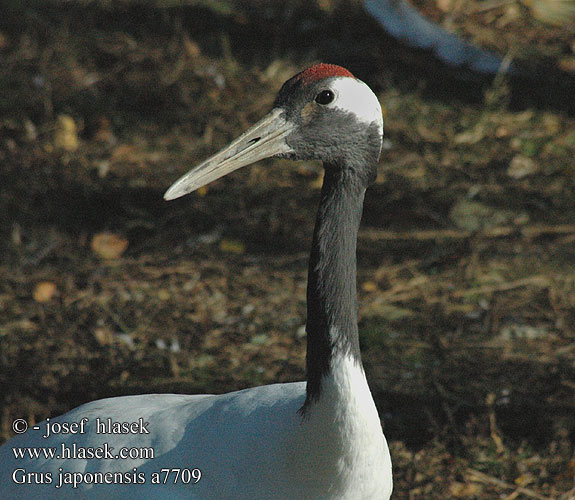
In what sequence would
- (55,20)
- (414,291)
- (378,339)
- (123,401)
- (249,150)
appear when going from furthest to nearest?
(55,20) < (414,291) < (378,339) < (123,401) < (249,150)

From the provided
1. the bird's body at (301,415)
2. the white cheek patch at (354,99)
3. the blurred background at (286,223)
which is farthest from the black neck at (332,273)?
the blurred background at (286,223)

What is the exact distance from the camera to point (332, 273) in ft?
7.63

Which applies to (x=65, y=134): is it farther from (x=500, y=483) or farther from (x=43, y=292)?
(x=500, y=483)

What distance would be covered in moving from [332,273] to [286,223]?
230 cm

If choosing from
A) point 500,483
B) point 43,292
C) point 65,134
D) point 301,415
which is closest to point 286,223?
point 43,292

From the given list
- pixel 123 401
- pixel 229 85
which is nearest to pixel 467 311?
pixel 123 401

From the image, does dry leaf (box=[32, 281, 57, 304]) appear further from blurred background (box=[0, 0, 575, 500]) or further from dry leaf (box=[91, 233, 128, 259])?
dry leaf (box=[91, 233, 128, 259])

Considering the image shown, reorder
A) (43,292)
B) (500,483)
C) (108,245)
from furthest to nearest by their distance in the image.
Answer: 1. (108,245)
2. (43,292)
3. (500,483)

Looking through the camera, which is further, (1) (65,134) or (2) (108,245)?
(1) (65,134)

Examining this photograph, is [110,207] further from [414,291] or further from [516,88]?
[516,88]

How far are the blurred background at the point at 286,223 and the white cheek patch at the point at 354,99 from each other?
5.05 ft

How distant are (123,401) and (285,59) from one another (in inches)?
145

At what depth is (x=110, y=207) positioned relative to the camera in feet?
15.5

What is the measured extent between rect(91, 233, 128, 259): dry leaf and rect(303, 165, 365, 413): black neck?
7.41ft
